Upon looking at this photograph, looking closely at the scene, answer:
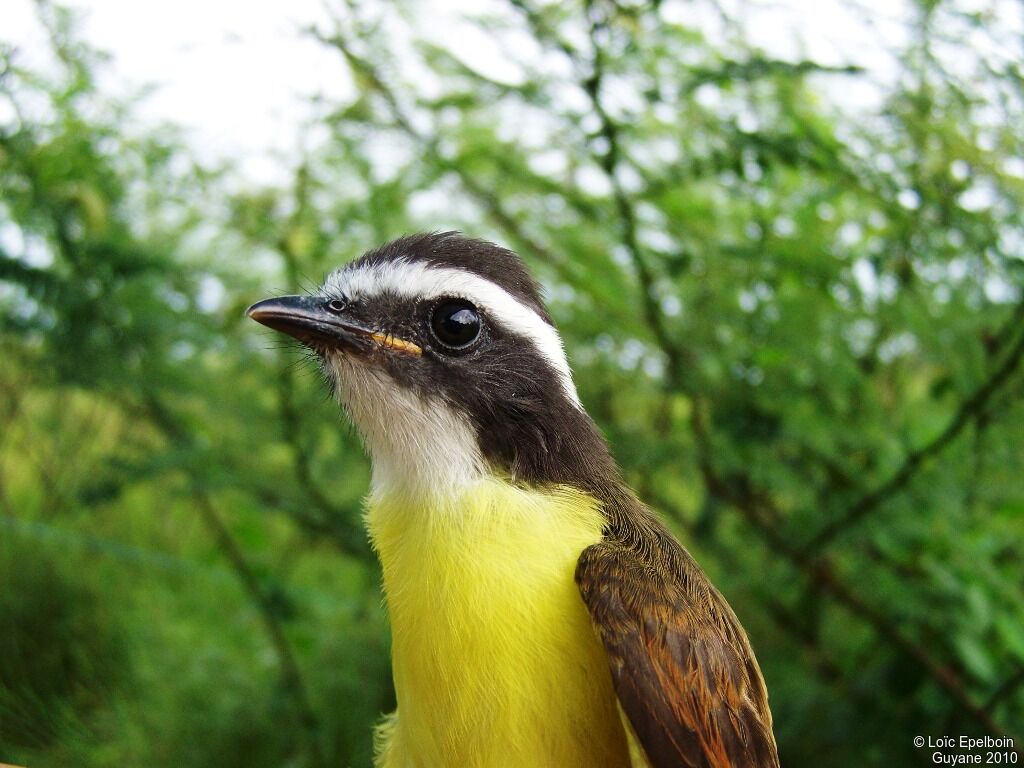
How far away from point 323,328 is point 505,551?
2.58 feet

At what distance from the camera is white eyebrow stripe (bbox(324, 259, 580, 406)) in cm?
262

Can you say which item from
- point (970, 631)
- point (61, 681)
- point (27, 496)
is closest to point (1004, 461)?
point (970, 631)

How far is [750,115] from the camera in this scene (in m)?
4.39

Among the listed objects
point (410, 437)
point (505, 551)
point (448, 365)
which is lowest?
point (505, 551)

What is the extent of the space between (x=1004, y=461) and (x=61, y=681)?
530 centimetres

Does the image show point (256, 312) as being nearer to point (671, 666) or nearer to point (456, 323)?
point (456, 323)

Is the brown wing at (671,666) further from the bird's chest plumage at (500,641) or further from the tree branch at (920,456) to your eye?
the tree branch at (920,456)

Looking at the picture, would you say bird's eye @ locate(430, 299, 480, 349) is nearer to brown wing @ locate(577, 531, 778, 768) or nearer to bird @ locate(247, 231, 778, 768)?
bird @ locate(247, 231, 778, 768)

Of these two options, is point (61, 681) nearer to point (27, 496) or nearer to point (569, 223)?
point (27, 496)

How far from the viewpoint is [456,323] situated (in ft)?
8.59

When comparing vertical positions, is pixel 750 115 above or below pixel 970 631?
above

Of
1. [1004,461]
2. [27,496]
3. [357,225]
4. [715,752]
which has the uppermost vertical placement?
[357,225]

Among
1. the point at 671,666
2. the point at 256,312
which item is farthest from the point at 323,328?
the point at 671,666

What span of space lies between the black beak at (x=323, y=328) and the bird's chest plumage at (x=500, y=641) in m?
0.47
